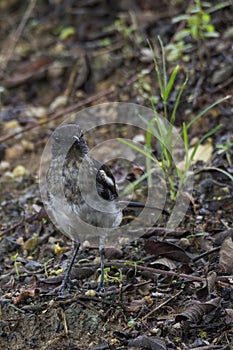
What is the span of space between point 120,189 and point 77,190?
1348 millimetres

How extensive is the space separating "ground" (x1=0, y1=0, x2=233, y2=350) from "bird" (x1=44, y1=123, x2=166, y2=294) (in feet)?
1.01

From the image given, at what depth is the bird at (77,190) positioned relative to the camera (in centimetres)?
452

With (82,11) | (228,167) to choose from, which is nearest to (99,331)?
(228,167)

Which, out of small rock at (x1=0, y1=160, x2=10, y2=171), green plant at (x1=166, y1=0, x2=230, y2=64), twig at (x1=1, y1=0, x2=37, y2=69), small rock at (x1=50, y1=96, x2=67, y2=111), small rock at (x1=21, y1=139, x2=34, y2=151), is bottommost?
small rock at (x1=0, y1=160, x2=10, y2=171)

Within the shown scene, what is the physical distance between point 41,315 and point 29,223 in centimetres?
145

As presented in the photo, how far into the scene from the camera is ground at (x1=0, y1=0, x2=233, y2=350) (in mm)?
4207

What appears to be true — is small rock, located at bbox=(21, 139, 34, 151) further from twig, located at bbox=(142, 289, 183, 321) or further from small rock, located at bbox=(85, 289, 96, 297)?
twig, located at bbox=(142, 289, 183, 321)

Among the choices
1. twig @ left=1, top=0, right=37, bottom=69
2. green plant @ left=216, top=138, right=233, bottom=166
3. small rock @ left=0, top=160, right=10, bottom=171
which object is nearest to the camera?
green plant @ left=216, top=138, right=233, bottom=166

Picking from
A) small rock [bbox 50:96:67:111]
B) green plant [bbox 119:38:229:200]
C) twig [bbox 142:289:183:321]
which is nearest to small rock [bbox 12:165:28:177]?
small rock [bbox 50:96:67:111]

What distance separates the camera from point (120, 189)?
5.83 metres

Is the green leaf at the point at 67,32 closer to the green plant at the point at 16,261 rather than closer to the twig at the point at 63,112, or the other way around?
the twig at the point at 63,112

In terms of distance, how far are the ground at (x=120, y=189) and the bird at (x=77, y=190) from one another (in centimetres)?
31

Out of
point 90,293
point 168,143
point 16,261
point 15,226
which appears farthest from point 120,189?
point 90,293

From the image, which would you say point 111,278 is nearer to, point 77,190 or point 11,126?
point 77,190
